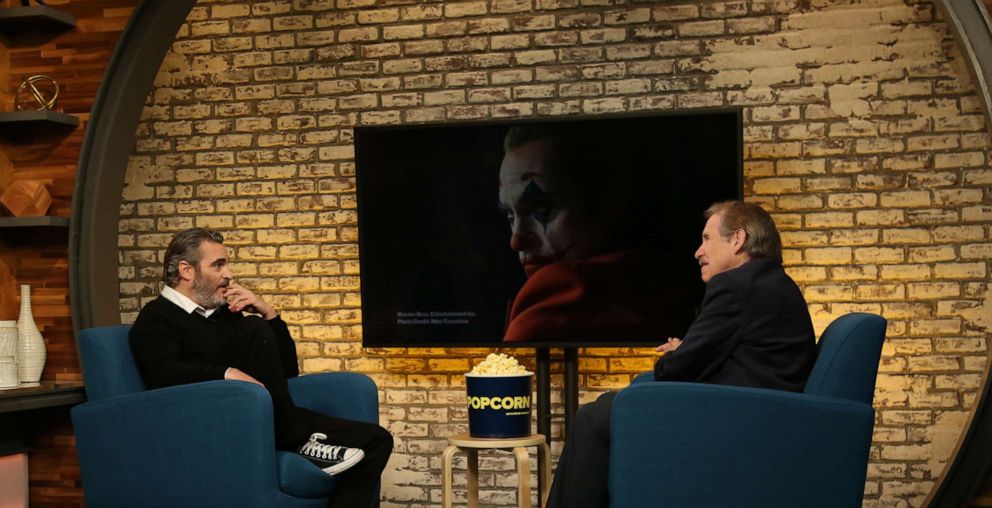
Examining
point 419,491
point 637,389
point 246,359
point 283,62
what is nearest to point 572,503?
point 637,389

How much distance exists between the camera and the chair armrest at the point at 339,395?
13.3ft

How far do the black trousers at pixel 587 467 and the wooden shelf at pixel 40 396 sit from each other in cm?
173

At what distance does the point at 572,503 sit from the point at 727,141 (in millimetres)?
1892

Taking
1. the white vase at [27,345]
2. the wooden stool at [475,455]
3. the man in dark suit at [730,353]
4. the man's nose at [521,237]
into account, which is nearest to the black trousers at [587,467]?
the man in dark suit at [730,353]

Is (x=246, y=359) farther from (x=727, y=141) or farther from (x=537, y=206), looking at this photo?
(x=727, y=141)

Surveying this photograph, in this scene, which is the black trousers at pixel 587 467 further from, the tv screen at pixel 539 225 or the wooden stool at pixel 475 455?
the tv screen at pixel 539 225

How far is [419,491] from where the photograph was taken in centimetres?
512

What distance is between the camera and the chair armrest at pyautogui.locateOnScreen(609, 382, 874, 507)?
9.36ft

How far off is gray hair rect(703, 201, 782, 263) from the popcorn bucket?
3.41 ft

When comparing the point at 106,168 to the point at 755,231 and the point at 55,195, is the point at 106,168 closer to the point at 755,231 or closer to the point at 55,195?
the point at 55,195

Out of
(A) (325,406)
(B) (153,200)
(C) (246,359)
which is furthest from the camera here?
(B) (153,200)

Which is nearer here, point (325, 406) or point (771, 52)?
point (325, 406)

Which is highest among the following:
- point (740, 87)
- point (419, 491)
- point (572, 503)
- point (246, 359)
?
point (740, 87)

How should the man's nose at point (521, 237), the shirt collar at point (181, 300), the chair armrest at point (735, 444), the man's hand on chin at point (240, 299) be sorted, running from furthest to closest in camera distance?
the man's nose at point (521, 237) → the man's hand on chin at point (240, 299) → the shirt collar at point (181, 300) → the chair armrest at point (735, 444)
